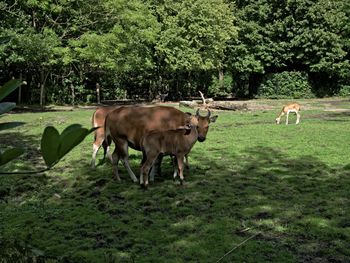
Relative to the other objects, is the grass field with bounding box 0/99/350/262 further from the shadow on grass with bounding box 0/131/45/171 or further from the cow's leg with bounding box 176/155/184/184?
the cow's leg with bounding box 176/155/184/184

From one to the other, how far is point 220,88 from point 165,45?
11201 mm

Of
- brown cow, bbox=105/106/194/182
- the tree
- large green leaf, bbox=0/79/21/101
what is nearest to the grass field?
brown cow, bbox=105/106/194/182

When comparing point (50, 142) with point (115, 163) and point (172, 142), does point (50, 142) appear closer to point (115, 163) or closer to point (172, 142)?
point (172, 142)

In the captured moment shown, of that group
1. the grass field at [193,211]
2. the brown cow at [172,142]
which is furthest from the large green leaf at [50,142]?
the brown cow at [172,142]

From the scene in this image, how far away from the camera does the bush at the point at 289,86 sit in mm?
39750

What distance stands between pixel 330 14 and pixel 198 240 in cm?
3548

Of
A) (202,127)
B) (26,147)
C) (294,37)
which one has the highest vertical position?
(294,37)

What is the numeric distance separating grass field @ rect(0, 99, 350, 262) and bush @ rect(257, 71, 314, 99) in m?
29.9

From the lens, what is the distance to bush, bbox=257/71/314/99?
39.8m

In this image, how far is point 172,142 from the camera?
7785 millimetres

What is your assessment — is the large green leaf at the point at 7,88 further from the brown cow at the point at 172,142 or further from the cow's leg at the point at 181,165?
the cow's leg at the point at 181,165

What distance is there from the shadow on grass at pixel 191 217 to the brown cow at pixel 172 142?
0.40 metres

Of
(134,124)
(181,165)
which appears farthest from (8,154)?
(134,124)

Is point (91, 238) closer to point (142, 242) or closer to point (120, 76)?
point (142, 242)
